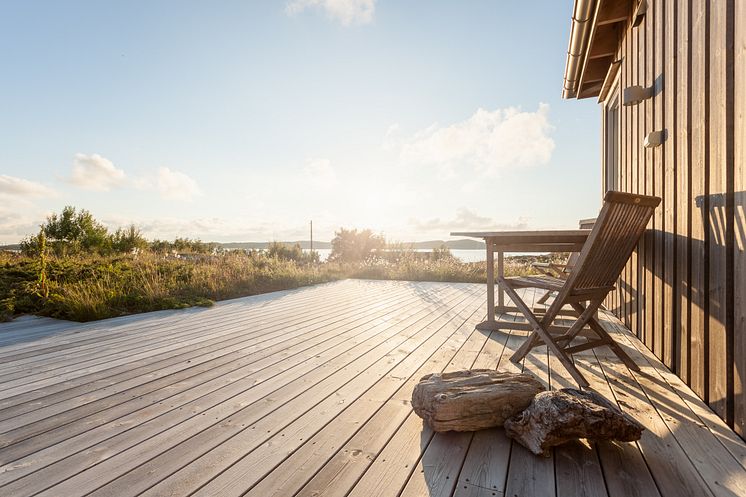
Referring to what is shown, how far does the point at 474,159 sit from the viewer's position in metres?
8.78

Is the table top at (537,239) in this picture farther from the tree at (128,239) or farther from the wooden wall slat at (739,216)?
the tree at (128,239)

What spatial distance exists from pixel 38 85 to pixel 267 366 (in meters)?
10.8

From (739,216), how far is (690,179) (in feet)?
1.96

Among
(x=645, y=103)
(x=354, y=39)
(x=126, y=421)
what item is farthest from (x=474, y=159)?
(x=126, y=421)

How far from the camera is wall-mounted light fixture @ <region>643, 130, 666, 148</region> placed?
7.53 feet

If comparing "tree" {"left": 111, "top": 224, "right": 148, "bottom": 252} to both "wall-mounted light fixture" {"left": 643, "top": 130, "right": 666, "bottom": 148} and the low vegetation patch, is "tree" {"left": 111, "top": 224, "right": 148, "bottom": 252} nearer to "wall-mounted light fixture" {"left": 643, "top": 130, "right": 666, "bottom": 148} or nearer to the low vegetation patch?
the low vegetation patch

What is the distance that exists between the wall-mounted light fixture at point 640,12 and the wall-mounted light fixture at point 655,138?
1143mm

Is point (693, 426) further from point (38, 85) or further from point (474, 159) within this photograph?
point (38, 85)

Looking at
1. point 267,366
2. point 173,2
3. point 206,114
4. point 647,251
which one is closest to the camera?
point 267,366

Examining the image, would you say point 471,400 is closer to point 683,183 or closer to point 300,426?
point 300,426

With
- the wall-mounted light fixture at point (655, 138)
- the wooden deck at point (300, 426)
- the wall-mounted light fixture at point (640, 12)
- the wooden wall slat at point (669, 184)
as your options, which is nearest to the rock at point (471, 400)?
the wooden deck at point (300, 426)

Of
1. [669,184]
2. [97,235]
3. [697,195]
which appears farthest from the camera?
[97,235]

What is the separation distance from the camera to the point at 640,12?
277 centimetres

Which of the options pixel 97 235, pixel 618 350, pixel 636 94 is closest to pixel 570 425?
pixel 618 350
